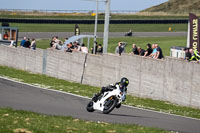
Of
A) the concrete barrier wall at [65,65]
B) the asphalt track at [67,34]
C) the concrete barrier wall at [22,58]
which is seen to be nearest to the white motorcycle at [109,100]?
the concrete barrier wall at [65,65]

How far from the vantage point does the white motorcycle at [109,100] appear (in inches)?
630

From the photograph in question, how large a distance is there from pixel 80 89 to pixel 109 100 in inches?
357

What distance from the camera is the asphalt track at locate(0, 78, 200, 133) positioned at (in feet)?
51.9

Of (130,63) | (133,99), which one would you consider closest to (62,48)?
(130,63)

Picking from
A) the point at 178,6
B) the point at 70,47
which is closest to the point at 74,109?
the point at 70,47

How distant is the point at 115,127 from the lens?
1293 centimetres

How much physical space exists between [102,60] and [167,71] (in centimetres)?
504

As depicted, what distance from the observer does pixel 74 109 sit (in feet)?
59.6

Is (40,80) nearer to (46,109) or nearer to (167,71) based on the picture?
(167,71)

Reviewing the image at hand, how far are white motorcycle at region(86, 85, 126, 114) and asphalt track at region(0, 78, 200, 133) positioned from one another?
0.25m

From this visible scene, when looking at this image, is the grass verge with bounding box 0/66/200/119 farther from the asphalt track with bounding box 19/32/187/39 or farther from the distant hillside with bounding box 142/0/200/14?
the distant hillside with bounding box 142/0/200/14

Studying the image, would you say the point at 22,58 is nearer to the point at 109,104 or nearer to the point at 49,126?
the point at 109,104

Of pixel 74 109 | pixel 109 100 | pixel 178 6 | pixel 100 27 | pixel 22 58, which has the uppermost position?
pixel 178 6

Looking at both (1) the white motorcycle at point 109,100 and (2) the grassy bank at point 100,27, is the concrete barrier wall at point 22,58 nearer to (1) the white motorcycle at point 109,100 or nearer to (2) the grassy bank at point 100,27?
(1) the white motorcycle at point 109,100
